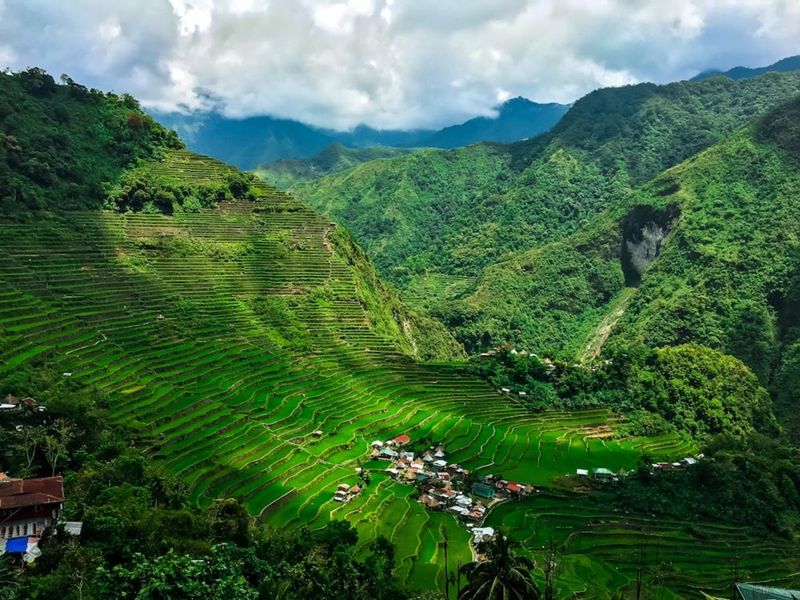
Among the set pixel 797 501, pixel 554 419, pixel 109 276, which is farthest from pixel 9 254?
pixel 797 501

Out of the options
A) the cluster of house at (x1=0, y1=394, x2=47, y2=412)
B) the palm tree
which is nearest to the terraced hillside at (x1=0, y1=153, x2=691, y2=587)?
the cluster of house at (x1=0, y1=394, x2=47, y2=412)

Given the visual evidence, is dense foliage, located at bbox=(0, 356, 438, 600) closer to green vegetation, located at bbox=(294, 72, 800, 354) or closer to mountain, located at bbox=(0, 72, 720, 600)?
mountain, located at bbox=(0, 72, 720, 600)

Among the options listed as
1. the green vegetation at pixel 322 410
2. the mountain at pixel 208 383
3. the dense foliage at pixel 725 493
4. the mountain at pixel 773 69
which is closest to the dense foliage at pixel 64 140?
the mountain at pixel 208 383

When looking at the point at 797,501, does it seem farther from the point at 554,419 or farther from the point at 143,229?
the point at 143,229

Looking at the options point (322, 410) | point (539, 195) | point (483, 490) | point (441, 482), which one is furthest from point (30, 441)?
point (539, 195)

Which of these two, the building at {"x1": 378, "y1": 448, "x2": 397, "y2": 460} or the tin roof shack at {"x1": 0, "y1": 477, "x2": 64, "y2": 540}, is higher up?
the tin roof shack at {"x1": 0, "y1": 477, "x2": 64, "y2": 540}

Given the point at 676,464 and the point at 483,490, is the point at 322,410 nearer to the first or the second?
the point at 483,490
